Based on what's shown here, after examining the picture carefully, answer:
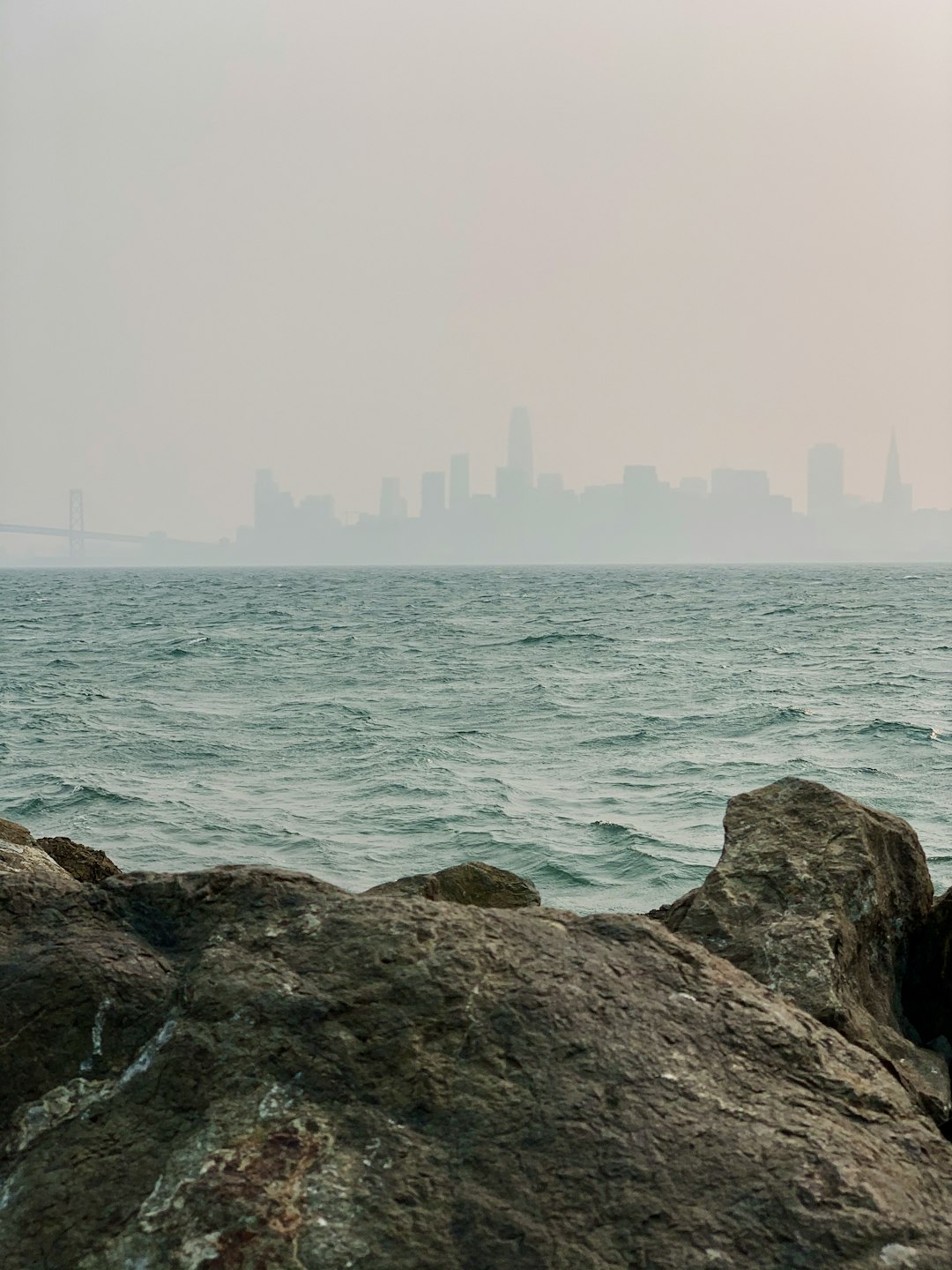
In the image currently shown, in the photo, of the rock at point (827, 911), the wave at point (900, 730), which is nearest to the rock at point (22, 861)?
the rock at point (827, 911)

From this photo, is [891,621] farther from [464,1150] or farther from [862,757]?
[464,1150]

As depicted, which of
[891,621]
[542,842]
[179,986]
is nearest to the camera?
[179,986]

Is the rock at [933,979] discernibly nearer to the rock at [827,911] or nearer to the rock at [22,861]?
the rock at [827,911]

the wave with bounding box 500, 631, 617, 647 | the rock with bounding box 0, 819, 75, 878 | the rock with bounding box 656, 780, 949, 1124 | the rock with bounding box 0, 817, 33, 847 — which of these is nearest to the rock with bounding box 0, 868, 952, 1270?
the rock with bounding box 0, 819, 75, 878

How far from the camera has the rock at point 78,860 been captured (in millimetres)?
6379

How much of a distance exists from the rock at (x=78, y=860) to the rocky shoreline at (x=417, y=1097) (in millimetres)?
3282

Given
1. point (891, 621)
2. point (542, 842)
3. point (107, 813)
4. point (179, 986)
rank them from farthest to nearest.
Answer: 1. point (891, 621)
2. point (107, 813)
3. point (542, 842)
4. point (179, 986)

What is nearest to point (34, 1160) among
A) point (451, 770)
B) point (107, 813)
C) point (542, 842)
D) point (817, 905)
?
point (817, 905)

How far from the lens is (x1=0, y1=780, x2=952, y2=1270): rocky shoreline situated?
228 cm

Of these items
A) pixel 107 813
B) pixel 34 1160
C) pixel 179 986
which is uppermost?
pixel 179 986

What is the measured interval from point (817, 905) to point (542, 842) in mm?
7661

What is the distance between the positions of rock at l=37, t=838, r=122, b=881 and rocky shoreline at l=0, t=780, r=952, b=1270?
328cm

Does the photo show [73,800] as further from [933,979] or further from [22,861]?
[933,979]

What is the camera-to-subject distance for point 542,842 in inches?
451
